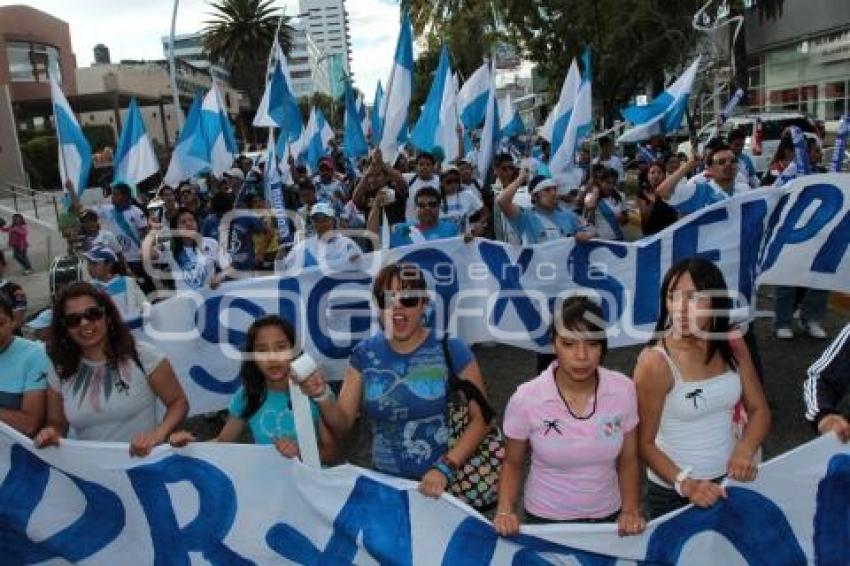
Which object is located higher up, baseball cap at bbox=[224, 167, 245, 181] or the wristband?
baseball cap at bbox=[224, 167, 245, 181]

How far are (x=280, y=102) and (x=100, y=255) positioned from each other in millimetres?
4283

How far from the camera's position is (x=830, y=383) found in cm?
263

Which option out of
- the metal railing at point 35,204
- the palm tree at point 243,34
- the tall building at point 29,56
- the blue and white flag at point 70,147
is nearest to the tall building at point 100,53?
the palm tree at point 243,34

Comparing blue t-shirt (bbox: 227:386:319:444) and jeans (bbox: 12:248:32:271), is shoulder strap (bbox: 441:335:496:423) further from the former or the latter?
jeans (bbox: 12:248:32:271)

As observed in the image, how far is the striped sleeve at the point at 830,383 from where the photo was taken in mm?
2615

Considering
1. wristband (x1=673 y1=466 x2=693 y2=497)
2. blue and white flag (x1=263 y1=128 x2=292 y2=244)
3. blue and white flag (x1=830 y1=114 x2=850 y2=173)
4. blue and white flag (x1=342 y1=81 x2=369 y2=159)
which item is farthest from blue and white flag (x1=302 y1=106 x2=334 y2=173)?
wristband (x1=673 y1=466 x2=693 y2=497)

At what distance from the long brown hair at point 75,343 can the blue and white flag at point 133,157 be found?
647 cm

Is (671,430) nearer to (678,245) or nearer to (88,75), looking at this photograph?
(678,245)

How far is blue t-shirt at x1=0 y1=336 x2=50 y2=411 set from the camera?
10.8 ft

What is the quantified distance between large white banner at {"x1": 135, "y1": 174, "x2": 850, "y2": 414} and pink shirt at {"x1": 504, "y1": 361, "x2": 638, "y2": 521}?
2.37m

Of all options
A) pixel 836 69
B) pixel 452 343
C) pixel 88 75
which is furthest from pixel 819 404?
pixel 88 75

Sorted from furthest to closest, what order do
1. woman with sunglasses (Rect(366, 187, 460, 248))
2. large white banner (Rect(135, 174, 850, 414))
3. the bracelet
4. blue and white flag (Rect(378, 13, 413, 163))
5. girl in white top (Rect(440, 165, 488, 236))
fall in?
blue and white flag (Rect(378, 13, 413, 163))
girl in white top (Rect(440, 165, 488, 236))
woman with sunglasses (Rect(366, 187, 460, 248))
large white banner (Rect(135, 174, 850, 414))
the bracelet

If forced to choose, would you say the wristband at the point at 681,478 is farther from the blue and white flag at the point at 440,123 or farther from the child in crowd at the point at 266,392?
the blue and white flag at the point at 440,123

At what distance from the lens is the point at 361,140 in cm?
1230
